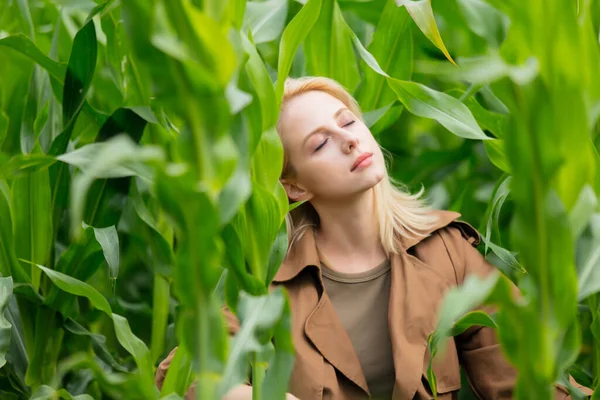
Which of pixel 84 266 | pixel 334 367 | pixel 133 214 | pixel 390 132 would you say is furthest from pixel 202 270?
pixel 390 132

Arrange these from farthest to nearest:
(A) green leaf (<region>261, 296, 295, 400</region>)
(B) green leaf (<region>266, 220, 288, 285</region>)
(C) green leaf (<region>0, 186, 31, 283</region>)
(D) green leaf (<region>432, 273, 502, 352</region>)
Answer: (C) green leaf (<region>0, 186, 31, 283</region>) < (B) green leaf (<region>266, 220, 288, 285</region>) < (A) green leaf (<region>261, 296, 295, 400</region>) < (D) green leaf (<region>432, 273, 502, 352</region>)

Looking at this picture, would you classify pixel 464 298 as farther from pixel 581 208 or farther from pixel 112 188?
pixel 112 188

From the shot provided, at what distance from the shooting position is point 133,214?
143cm

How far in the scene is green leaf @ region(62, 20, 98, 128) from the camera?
123cm

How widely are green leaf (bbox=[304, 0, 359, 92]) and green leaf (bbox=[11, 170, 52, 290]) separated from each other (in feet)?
1.40

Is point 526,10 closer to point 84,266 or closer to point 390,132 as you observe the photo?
point 84,266

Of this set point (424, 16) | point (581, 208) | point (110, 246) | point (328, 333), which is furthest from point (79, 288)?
point (581, 208)

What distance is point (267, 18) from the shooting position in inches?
53.3

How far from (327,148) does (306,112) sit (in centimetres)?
6

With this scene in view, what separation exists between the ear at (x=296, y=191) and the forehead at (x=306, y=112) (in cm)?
7

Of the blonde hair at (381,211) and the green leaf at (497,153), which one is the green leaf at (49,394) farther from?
the green leaf at (497,153)

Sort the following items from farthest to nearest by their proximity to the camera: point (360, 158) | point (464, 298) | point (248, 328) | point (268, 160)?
point (360, 158)
point (268, 160)
point (248, 328)
point (464, 298)

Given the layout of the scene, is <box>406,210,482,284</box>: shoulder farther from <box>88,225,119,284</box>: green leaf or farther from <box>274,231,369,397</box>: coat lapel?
<box>88,225,119,284</box>: green leaf

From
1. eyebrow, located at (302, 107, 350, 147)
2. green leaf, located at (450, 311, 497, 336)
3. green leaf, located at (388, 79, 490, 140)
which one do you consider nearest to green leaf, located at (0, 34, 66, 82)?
eyebrow, located at (302, 107, 350, 147)
